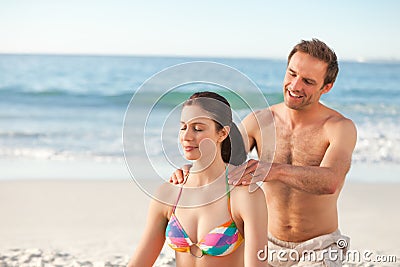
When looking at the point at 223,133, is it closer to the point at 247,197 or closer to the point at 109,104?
the point at 247,197

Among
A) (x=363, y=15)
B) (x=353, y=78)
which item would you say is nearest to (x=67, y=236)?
(x=353, y=78)

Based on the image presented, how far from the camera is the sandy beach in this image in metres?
5.09

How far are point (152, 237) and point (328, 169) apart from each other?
2.95 feet

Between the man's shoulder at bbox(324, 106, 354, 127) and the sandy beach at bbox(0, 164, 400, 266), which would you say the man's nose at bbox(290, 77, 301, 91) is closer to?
the man's shoulder at bbox(324, 106, 354, 127)

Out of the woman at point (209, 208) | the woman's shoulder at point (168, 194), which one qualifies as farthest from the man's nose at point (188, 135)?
the woman's shoulder at point (168, 194)

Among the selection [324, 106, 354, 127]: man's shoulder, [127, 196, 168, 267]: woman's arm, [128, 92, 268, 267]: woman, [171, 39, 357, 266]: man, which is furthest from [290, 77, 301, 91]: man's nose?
[127, 196, 168, 267]: woman's arm

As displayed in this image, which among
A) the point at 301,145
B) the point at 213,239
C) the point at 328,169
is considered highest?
the point at 301,145

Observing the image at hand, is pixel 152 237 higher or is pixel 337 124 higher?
pixel 337 124

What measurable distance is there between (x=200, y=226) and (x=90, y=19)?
2020 centimetres

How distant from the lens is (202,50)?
2186cm

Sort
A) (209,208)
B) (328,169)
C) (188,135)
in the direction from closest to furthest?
(188,135)
(209,208)
(328,169)

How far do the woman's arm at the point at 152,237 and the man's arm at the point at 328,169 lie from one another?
17.7 inches

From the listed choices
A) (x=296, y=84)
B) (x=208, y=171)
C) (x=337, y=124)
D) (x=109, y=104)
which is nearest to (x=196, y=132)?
(x=208, y=171)

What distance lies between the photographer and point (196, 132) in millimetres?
2271
